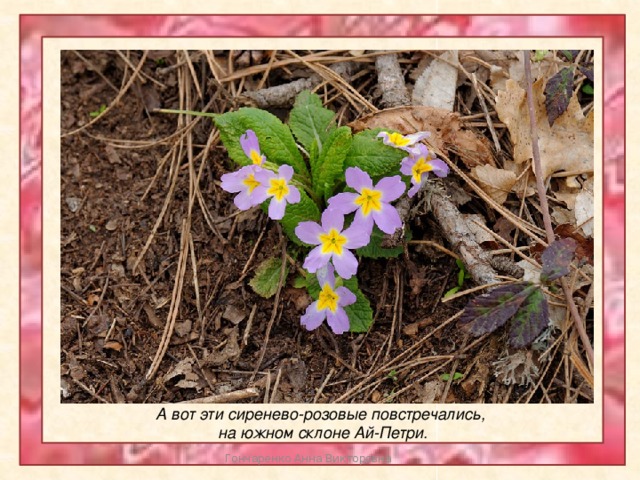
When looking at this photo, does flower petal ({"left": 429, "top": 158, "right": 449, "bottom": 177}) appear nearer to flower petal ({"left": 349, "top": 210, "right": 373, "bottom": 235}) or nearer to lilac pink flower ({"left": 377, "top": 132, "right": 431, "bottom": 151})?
lilac pink flower ({"left": 377, "top": 132, "right": 431, "bottom": 151})

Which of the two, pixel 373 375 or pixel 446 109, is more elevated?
pixel 446 109

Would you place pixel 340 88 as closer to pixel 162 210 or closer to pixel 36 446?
pixel 162 210

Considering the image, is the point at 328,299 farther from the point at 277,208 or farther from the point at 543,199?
the point at 543,199

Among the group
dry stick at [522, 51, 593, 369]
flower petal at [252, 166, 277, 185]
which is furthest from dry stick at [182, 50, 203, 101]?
dry stick at [522, 51, 593, 369]

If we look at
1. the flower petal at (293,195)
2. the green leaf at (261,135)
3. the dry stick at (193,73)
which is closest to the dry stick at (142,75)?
the dry stick at (193,73)

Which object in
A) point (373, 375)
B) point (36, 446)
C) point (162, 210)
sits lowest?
point (36, 446)

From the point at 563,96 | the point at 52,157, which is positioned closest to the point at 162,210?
the point at 52,157

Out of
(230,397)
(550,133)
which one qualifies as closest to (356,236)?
(230,397)

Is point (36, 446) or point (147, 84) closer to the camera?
point (36, 446)
